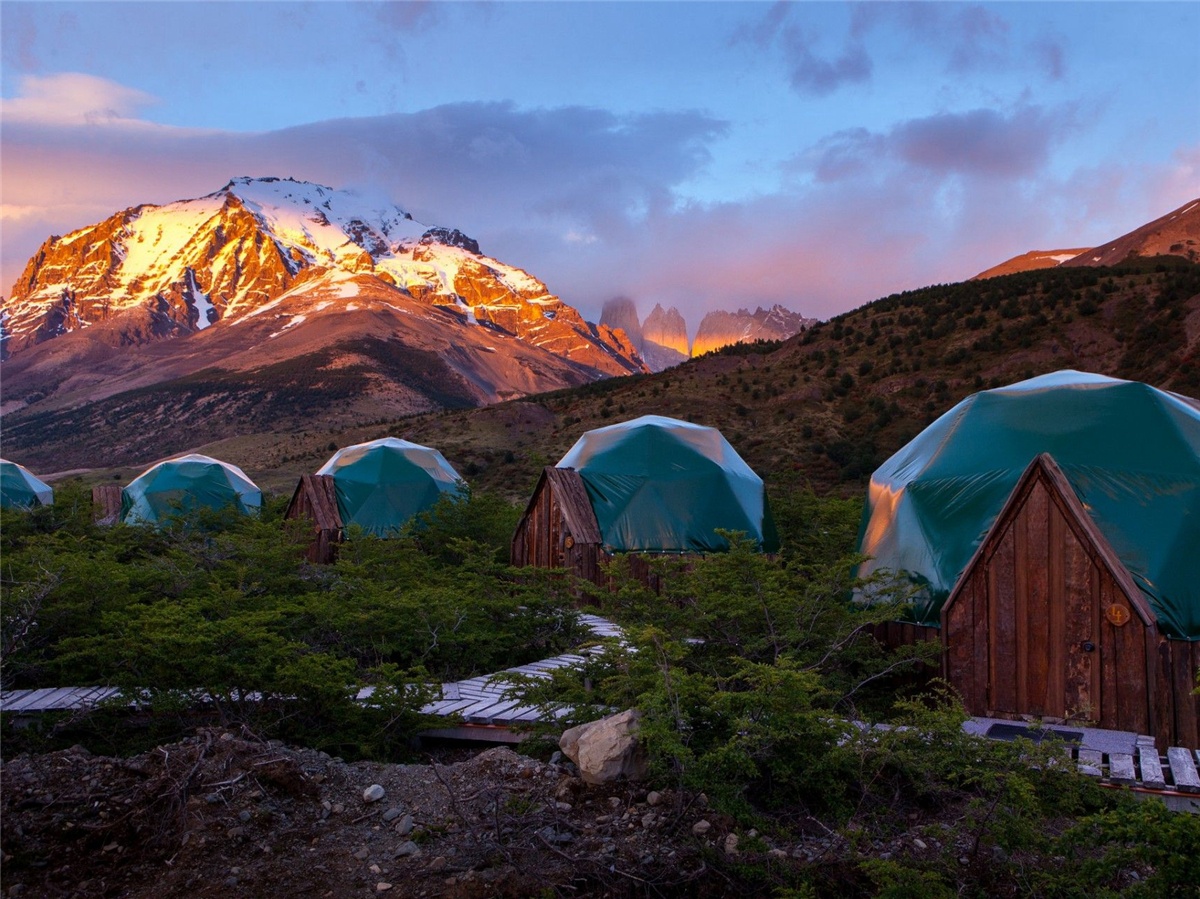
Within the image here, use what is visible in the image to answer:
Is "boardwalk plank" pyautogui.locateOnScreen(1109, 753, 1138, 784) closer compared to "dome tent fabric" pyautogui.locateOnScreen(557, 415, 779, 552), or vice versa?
"boardwalk plank" pyautogui.locateOnScreen(1109, 753, 1138, 784)

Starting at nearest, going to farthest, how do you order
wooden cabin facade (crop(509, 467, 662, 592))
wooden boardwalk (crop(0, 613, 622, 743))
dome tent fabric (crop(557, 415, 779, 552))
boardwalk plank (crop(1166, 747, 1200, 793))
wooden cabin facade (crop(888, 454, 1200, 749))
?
boardwalk plank (crop(1166, 747, 1200, 793))
wooden cabin facade (crop(888, 454, 1200, 749))
wooden boardwalk (crop(0, 613, 622, 743))
wooden cabin facade (crop(509, 467, 662, 592))
dome tent fabric (crop(557, 415, 779, 552))

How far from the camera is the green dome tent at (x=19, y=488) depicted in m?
35.2

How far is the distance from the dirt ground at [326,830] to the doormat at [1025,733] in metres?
2.96

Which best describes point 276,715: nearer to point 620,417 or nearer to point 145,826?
point 145,826

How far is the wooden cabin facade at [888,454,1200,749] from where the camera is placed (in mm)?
7484

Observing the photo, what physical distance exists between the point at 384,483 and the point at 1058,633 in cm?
1915

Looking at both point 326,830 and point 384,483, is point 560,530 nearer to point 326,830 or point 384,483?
point 326,830

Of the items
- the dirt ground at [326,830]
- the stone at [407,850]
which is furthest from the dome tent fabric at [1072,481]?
the stone at [407,850]

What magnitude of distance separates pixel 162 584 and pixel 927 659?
9022 millimetres

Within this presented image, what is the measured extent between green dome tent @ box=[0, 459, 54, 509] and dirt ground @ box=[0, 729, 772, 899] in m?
33.3

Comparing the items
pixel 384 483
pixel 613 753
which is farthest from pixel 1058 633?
pixel 384 483

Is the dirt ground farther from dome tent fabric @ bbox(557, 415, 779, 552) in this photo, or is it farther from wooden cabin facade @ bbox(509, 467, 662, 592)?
dome tent fabric @ bbox(557, 415, 779, 552)

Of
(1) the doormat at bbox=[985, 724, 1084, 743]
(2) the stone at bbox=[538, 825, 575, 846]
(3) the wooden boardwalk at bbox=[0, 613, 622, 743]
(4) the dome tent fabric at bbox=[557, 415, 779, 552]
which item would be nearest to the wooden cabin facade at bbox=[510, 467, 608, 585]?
(4) the dome tent fabric at bbox=[557, 415, 779, 552]

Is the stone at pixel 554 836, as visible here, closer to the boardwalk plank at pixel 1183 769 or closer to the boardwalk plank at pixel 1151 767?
the boardwalk plank at pixel 1151 767
